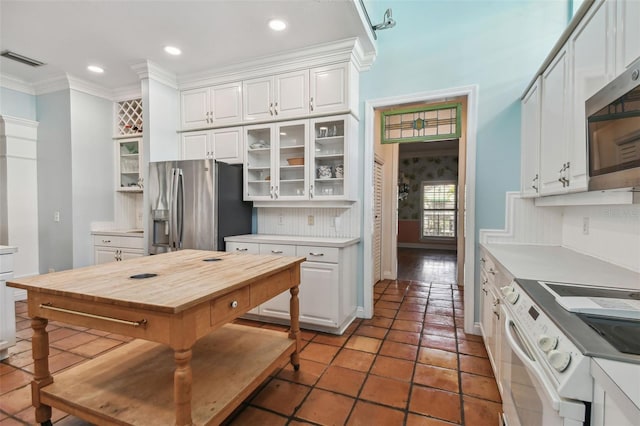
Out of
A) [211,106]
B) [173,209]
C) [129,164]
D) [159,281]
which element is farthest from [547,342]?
[129,164]

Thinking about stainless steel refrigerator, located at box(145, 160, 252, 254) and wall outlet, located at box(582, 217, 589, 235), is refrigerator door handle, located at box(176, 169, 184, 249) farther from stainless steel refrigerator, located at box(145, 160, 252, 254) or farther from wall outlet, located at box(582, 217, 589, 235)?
wall outlet, located at box(582, 217, 589, 235)

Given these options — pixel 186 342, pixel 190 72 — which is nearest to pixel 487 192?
pixel 186 342

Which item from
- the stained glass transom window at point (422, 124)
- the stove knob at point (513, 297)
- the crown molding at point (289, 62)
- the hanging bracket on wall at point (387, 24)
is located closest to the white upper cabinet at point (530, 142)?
the stained glass transom window at point (422, 124)

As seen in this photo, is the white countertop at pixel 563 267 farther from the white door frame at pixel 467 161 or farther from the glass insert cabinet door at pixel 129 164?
the glass insert cabinet door at pixel 129 164

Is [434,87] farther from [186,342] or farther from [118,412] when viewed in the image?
[118,412]

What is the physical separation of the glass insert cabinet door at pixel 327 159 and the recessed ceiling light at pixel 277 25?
896 millimetres

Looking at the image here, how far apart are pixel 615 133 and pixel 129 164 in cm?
510

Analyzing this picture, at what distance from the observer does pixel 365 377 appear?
2.17 metres

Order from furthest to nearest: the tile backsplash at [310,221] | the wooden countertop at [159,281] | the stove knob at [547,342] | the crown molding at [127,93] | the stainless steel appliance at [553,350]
→ the crown molding at [127,93] → the tile backsplash at [310,221] → the wooden countertop at [159,281] → the stove knob at [547,342] → the stainless steel appliance at [553,350]

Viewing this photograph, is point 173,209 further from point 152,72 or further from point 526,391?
point 526,391

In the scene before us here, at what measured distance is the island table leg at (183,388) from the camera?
4.09ft

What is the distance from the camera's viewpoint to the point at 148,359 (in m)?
1.89

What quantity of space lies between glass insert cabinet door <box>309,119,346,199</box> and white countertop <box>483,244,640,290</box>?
162cm

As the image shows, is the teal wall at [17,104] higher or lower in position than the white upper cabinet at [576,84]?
higher
